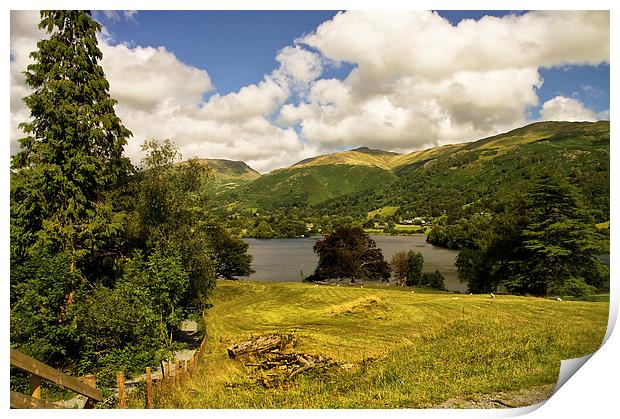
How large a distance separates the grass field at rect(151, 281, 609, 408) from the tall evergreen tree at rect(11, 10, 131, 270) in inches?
269

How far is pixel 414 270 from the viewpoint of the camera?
167ft

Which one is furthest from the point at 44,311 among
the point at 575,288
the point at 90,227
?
the point at 575,288

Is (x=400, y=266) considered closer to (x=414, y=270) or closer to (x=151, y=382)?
(x=414, y=270)

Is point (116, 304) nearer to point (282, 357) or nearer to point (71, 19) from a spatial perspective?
point (282, 357)

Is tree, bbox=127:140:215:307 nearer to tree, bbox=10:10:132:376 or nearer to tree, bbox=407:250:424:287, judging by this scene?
tree, bbox=10:10:132:376

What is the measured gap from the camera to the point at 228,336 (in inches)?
669

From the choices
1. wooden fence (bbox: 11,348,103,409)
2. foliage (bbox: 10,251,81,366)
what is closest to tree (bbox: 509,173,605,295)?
foliage (bbox: 10,251,81,366)

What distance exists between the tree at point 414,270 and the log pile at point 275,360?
40137 millimetres

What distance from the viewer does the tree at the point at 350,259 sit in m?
47.2

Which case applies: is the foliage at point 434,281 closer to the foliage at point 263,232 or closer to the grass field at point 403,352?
the grass field at point 403,352

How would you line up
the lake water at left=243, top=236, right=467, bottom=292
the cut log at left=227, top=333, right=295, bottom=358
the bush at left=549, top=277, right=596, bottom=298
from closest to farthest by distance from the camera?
1. the cut log at left=227, top=333, right=295, bottom=358
2. the bush at left=549, top=277, right=596, bottom=298
3. the lake water at left=243, top=236, right=467, bottom=292

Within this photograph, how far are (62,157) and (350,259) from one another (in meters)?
37.1

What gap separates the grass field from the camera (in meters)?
9.27

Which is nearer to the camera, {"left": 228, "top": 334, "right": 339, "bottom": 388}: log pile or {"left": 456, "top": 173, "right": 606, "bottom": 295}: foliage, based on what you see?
{"left": 228, "top": 334, "right": 339, "bottom": 388}: log pile
